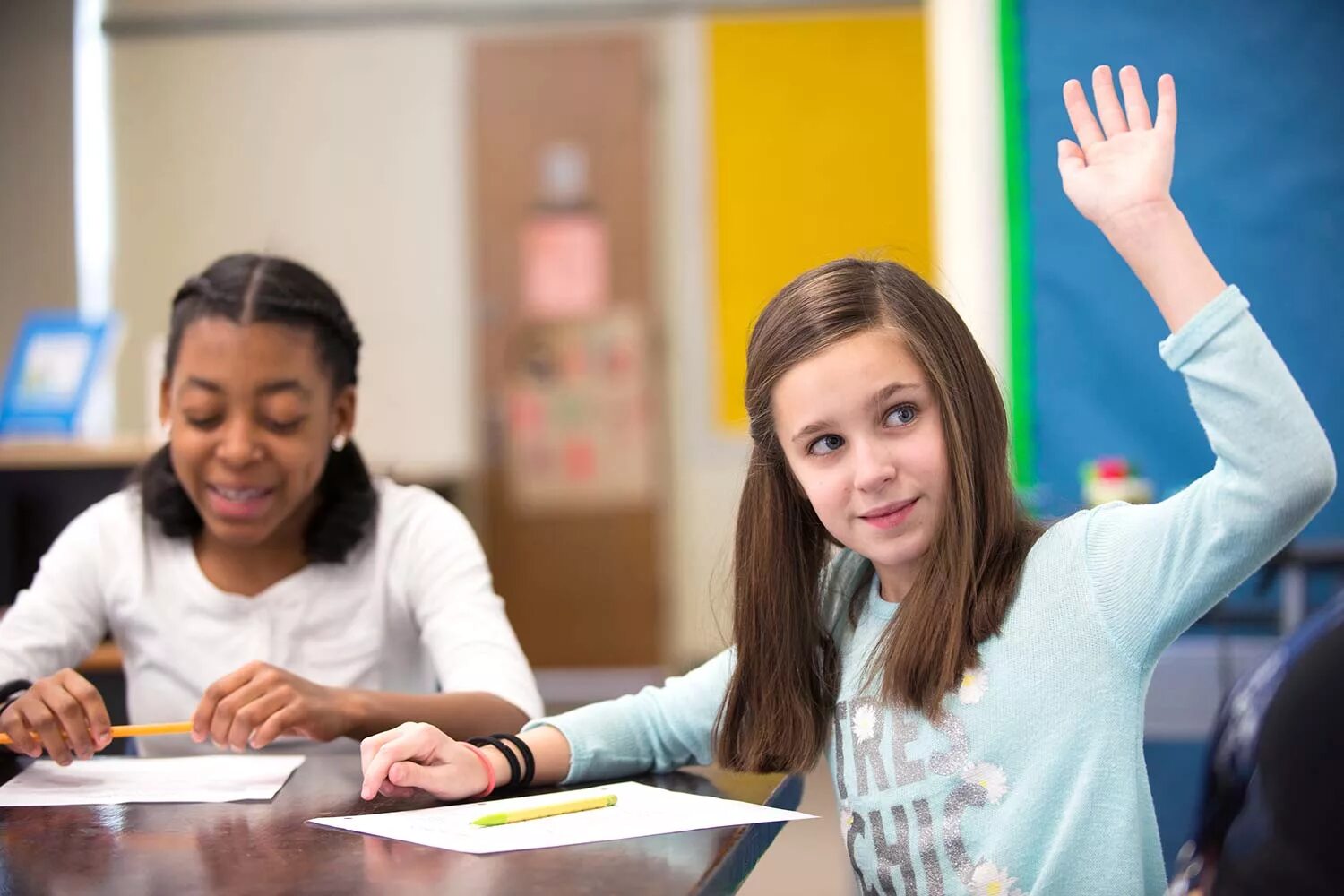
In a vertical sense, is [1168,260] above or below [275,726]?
above

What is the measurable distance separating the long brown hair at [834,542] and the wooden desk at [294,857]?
13cm

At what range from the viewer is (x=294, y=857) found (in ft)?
3.21

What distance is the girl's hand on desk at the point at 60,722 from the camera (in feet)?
4.25

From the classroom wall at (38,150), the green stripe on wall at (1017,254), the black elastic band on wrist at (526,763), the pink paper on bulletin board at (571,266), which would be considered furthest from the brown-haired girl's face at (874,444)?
the classroom wall at (38,150)

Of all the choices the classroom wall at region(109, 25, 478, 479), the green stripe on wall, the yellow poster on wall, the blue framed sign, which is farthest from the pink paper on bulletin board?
the blue framed sign

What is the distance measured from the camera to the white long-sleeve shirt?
1651 mm

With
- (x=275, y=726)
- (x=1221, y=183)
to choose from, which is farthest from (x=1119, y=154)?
(x=1221, y=183)

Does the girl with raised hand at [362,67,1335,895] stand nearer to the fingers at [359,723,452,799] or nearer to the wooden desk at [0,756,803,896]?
the fingers at [359,723,452,799]

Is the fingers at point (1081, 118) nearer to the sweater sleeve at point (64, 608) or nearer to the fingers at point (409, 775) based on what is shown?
the fingers at point (409, 775)

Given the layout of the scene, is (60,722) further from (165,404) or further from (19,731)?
(165,404)

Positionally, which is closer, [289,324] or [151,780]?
[151,780]

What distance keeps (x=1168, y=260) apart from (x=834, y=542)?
45 cm

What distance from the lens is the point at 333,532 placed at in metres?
1.72

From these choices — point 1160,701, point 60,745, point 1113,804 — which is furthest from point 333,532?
point 1160,701
